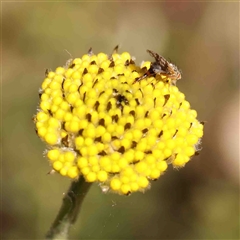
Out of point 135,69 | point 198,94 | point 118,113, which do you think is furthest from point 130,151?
point 198,94

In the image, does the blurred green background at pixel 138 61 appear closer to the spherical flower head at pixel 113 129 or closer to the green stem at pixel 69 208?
the green stem at pixel 69 208

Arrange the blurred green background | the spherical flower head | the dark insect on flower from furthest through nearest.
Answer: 1. the blurred green background
2. the dark insect on flower
3. the spherical flower head

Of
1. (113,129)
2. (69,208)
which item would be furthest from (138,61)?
(113,129)

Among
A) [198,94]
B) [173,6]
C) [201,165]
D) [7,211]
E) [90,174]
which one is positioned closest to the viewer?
[90,174]

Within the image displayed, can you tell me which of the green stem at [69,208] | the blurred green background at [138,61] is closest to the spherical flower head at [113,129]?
the green stem at [69,208]

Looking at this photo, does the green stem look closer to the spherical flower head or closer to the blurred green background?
the spherical flower head

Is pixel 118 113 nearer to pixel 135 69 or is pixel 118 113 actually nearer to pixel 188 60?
pixel 135 69

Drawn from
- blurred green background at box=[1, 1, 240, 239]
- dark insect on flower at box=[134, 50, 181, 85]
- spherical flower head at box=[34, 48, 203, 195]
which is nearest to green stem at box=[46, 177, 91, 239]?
spherical flower head at box=[34, 48, 203, 195]
